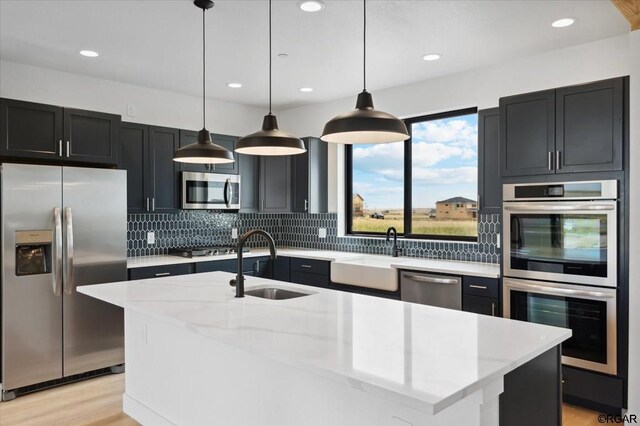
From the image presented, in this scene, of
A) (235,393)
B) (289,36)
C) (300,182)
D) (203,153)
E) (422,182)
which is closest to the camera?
(235,393)

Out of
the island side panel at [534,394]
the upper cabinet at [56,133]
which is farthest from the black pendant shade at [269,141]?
Result: the upper cabinet at [56,133]

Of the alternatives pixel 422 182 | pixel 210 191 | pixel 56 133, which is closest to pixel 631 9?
pixel 422 182

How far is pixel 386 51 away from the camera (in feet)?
12.1

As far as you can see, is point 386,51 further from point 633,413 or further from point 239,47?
point 633,413

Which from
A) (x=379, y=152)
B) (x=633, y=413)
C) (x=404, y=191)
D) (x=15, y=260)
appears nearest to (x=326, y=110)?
(x=379, y=152)

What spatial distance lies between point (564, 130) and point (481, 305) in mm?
1414

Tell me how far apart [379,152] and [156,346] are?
10.6ft

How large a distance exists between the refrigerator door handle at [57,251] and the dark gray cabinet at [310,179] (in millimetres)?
2468

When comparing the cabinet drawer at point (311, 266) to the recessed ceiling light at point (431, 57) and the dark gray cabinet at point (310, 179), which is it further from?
the recessed ceiling light at point (431, 57)

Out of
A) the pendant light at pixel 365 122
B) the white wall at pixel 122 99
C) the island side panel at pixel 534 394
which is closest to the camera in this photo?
the island side panel at pixel 534 394

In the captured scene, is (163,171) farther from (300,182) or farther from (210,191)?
(300,182)

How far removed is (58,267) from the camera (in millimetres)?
3615

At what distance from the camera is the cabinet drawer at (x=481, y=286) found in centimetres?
353

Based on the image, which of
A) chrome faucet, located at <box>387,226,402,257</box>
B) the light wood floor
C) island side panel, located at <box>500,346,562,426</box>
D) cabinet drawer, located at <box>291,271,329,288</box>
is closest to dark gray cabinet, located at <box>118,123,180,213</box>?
cabinet drawer, located at <box>291,271,329,288</box>
